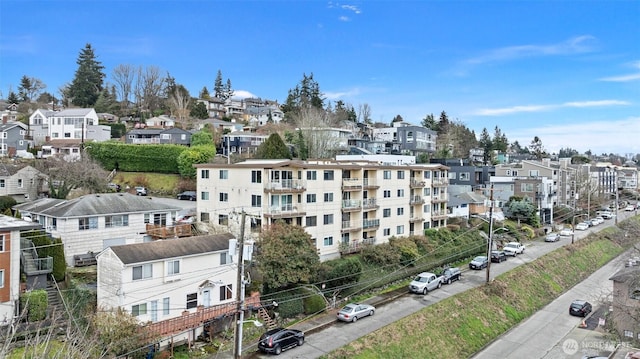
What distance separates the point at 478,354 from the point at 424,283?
697 cm

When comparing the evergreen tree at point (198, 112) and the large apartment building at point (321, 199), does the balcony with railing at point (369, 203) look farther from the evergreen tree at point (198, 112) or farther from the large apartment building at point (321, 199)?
the evergreen tree at point (198, 112)

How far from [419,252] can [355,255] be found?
7567mm

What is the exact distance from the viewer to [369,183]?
136 feet

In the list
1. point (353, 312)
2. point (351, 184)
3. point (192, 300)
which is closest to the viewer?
point (192, 300)

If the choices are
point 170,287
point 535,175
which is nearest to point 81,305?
point 170,287

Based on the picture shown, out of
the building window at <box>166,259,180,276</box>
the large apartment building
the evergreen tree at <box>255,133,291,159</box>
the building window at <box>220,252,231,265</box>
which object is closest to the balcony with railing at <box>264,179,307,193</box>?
the large apartment building

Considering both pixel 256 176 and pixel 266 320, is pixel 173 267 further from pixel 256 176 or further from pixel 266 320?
pixel 256 176

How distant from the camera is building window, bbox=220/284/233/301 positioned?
26891mm

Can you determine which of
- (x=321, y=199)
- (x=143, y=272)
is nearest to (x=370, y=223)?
(x=321, y=199)

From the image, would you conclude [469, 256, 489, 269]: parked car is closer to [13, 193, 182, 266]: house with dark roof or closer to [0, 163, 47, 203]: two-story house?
[13, 193, 182, 266]: house with dark roof

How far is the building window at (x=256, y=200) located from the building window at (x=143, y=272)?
37.7 feet

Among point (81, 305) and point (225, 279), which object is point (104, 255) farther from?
point (225, 279)

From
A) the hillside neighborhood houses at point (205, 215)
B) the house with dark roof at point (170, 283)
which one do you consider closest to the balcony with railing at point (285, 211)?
the hillside neighborhood houses at point (205, 215)

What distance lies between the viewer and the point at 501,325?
32969 mm
